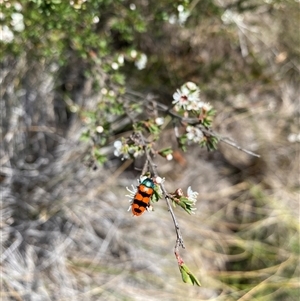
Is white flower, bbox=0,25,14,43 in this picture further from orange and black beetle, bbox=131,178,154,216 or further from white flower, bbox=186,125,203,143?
orange and black beetle, bbox=131,178,154,216

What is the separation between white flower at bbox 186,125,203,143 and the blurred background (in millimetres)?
339

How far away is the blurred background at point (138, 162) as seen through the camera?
6.70 feet

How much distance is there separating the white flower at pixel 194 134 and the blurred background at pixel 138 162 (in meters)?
0.34

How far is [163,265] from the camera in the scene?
8.30 ft

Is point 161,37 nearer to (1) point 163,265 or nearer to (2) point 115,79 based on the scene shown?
(2) point 115,79

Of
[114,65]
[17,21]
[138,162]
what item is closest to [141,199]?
[114,65]

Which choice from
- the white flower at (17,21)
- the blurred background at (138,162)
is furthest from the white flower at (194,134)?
the white flower at (17,21)

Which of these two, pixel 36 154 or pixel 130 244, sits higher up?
pixel 36 154

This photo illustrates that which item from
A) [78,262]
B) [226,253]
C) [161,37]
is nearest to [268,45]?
[161,37]

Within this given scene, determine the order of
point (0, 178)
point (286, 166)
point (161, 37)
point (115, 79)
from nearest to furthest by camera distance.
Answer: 1. point (115, 79)
2. point (0, 178)
3. point (161, 37)
4. point (286, 166)

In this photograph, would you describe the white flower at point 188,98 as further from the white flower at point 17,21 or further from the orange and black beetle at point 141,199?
the white flower at point 17,21

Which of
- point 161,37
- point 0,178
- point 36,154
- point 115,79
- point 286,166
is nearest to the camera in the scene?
point 115,79

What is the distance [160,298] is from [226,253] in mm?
543

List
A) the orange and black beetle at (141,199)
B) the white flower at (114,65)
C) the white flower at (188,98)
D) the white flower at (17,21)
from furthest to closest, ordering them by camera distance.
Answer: the white flower at (114,65) → the white flower at (17,21) → the white flower at (188,98) → the orange and black beetle at (141,199)
